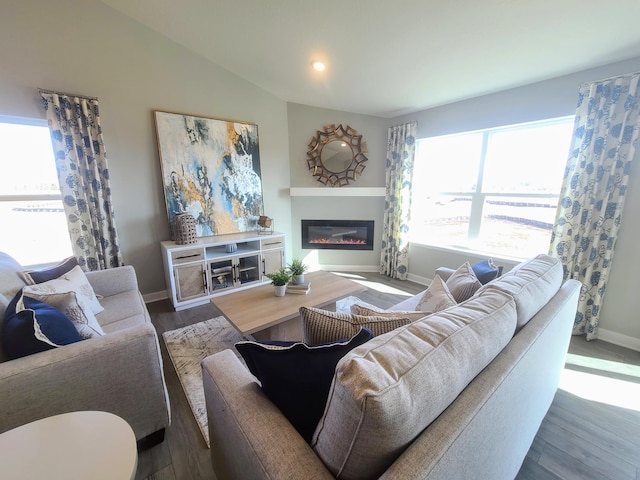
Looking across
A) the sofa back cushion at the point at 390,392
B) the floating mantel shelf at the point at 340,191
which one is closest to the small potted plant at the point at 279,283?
the sofa back cushion at the point at 390,392

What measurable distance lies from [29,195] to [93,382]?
8.00ft

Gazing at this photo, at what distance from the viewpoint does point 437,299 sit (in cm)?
138

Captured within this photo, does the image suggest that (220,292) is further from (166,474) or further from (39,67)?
(39,67)

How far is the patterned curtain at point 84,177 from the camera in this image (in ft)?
7.80

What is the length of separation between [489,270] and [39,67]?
4020 millimetres

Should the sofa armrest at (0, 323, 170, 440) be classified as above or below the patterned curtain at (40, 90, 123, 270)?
below

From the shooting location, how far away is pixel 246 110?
3434 mm

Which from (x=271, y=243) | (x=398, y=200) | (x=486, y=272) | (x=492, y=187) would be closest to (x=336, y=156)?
(x=398, y=200)

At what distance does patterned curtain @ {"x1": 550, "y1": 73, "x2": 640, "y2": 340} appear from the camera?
208 cm

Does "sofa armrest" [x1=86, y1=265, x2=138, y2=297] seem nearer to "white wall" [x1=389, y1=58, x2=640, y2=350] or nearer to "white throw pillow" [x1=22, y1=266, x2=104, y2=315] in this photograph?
"white throw pillow" [x1=22, y1=266, x2=104, y2=315]

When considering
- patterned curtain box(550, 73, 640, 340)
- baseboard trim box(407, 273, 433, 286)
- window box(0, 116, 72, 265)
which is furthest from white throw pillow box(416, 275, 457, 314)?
window box(0, 116, 72, 265)

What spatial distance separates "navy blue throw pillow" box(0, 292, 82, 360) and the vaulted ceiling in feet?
8.04

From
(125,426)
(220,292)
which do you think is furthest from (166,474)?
(220,292)

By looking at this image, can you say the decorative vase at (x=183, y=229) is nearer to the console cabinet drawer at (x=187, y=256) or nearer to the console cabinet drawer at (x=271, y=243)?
the console cabinet drawer at (x=187, y=256)
